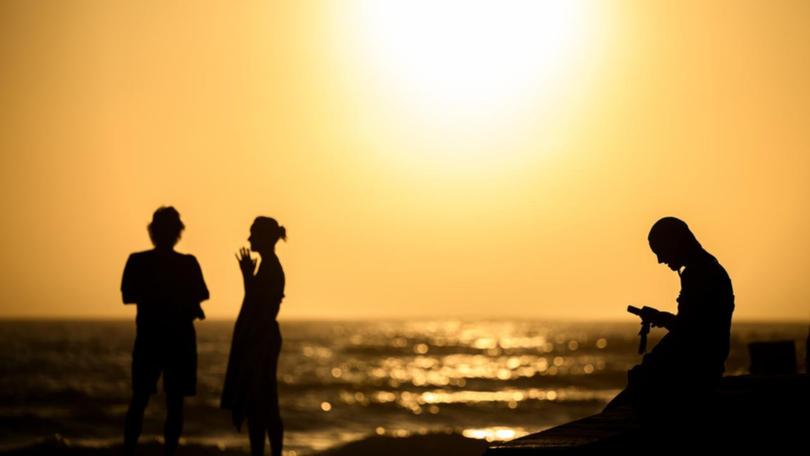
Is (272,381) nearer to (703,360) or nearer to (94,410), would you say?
(703,360)

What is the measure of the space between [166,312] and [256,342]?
79 centimetres

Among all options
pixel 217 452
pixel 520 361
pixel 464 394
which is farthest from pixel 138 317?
pixel 520 361

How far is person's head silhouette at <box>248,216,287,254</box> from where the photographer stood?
371 inches

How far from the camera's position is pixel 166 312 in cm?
915

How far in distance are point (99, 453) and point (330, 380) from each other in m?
41.0

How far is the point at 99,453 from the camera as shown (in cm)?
1541

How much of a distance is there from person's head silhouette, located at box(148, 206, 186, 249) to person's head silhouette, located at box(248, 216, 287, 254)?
0.60 metres

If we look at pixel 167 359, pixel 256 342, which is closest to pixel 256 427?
pixel 256 342

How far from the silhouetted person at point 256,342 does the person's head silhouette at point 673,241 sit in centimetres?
384

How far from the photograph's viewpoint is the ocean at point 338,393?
28891 mm

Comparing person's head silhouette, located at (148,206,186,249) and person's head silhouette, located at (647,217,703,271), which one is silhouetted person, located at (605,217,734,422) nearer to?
person's head silhouette, located at (647,217,703,271)

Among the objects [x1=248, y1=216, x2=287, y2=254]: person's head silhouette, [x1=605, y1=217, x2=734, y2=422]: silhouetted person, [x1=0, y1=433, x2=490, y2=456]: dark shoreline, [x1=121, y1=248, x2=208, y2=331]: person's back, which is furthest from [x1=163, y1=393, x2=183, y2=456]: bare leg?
[x1=0, y1=433, x2=490, y2=456]: dark shoreline

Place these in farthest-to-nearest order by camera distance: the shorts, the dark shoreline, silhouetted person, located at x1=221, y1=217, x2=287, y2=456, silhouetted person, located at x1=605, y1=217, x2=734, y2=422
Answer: the dark shoreline → silhouetted person, located at x1=221, y1=217, x2=287, y2=456 → the shorts → silhouetted person, located at x1=605, y1=217, x2=734, y2=422

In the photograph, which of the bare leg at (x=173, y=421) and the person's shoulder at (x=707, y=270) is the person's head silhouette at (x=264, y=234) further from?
the person's shoulder at (x=707, y=270)
